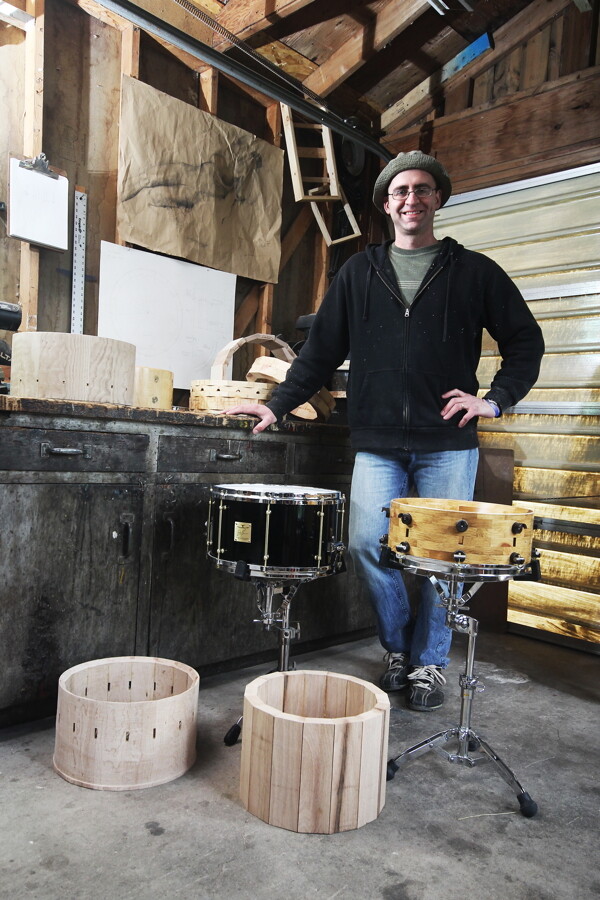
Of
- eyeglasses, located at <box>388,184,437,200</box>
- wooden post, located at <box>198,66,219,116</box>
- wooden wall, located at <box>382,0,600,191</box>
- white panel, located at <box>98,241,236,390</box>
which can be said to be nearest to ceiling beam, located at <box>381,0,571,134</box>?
wooden wall, located at <box>382,0,600,191</box>

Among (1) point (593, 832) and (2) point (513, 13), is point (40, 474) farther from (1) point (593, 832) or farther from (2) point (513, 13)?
(2) point (513, 13)

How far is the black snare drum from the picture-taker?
2020 millimetres

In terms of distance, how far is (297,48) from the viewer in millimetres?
4191

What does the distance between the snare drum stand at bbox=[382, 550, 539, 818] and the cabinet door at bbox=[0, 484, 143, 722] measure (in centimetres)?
99

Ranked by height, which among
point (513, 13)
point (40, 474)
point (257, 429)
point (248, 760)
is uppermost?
point (513, 13)

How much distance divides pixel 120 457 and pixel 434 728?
57.5 inches

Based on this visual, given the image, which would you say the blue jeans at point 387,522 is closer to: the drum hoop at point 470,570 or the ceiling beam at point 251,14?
the drum hoop at point 470,570

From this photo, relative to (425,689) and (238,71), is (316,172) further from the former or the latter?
(425,689)

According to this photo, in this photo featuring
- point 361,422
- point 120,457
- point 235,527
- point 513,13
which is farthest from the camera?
point 513,13

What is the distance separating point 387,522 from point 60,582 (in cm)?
122

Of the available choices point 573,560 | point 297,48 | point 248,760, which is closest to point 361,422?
point 248,760

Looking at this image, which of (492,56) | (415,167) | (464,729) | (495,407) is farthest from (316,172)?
(464,729)

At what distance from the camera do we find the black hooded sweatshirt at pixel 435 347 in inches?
95.7

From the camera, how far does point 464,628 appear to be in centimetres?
184
